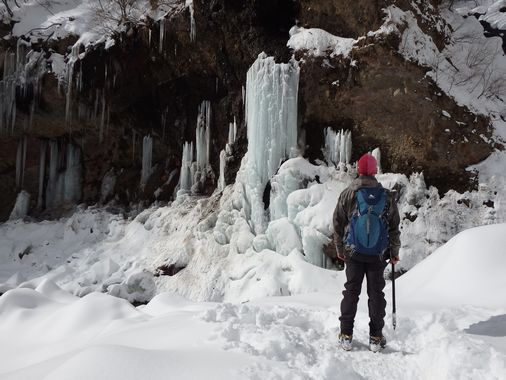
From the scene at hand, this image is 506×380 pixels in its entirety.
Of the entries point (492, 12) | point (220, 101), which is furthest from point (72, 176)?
point (492, 12)

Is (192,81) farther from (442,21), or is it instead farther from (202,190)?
(442,21)

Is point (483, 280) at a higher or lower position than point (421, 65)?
lower

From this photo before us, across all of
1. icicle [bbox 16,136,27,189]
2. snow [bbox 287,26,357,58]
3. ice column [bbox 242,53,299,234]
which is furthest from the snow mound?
icicle [bbox 16,136,27,189]

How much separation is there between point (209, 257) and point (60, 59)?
8653mm

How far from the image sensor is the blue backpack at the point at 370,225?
10.3 ft

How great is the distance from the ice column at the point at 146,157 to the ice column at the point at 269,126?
657 centimetres

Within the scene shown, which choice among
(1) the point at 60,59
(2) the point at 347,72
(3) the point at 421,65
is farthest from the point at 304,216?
(1) the point at 60,59

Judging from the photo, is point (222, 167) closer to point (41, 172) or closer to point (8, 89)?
point (8, 89)

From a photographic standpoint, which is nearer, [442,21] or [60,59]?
[442,21]

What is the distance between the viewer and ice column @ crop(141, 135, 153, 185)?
1538cm

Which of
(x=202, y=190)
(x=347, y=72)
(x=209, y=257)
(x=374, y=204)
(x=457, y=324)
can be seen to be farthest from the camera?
(x=202, y=190)

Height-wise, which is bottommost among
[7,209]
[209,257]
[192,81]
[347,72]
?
[209,257]

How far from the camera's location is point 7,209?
53.6 ft

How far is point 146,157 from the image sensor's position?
51.0 feet
